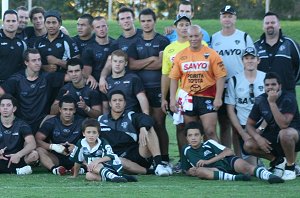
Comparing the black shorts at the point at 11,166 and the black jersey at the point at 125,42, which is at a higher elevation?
the black jersey at the point at 125,42

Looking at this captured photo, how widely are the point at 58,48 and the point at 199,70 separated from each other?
2330 mm

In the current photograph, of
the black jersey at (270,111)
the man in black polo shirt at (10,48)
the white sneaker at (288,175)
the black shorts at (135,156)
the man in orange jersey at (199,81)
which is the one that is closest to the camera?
the white sneaker at (288,175)

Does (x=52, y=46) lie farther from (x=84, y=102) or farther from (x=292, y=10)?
(x=292, y=10)

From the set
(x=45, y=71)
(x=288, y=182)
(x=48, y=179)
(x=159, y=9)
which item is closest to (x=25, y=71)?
(x=45, y=71)

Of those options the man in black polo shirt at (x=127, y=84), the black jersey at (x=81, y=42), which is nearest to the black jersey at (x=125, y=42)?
the man in black polo shirt at (x=127, y=84)

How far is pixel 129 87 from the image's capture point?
12750mm

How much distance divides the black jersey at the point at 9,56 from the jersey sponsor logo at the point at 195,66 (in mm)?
2544

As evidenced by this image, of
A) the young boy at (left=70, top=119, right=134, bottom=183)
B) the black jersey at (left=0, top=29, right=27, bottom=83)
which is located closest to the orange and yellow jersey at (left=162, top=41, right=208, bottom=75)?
the young boy at (left=70, top=119, right=134, bottom=183)

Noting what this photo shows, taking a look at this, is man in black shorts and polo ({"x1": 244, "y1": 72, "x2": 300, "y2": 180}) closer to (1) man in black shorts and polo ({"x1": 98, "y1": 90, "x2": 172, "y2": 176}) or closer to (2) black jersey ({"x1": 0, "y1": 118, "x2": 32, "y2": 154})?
(1) man in black shorts and polo ({"x1": 98, "y1": 90, "x2": 172, "y2": 176})

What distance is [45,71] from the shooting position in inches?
527

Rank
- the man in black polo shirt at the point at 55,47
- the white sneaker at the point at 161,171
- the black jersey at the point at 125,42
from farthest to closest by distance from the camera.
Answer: the man in black polo shirt at the point at 55,47 < the black jersey at the point at 125,42 < the white sneaker at the point at 161,171

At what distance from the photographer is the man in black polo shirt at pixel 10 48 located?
13.2 m

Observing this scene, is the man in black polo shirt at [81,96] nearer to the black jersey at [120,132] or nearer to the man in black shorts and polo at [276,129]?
the black jersey at [120,132]

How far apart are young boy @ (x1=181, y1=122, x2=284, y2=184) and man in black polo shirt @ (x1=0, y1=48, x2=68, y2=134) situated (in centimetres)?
235
